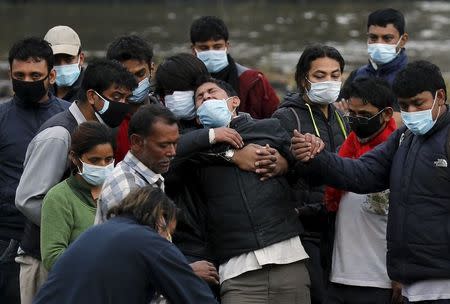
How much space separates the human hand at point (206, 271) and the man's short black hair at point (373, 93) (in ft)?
4.77

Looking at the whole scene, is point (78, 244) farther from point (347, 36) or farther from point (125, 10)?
point (125, 10)

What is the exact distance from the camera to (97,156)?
22.4 feet

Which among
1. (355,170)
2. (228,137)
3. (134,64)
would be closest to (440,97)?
(355,170)

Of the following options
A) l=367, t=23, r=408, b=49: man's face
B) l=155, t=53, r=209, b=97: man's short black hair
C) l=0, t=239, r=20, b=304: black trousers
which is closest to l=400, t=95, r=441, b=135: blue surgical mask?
l=155, t=53, r=209, b=97: man's short black hair

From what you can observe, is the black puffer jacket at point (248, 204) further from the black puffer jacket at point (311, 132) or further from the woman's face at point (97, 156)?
the woman's face at point (97, 156)

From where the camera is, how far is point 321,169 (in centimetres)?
705

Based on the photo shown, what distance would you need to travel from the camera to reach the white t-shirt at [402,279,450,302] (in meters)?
6.71

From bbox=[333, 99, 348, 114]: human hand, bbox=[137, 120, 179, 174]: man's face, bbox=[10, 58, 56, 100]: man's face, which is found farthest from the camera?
bbox=[333, 99, 348, 114]: human hand

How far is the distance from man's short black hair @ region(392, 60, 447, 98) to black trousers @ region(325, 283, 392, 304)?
4.04ft

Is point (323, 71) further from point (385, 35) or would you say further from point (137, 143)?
point (385, 35)

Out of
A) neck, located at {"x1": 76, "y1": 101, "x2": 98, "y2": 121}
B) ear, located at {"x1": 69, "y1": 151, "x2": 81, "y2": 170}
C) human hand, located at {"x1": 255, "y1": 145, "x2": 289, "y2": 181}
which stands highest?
neck, located at {"x1": 76, "y1": 101, "x2": 98, "y2": 121}

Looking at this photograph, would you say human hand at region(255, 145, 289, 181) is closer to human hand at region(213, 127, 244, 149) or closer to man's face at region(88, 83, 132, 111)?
human hand at region(213, 127, 244, 149)

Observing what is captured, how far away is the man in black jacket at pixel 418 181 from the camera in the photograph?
6707 millimetres

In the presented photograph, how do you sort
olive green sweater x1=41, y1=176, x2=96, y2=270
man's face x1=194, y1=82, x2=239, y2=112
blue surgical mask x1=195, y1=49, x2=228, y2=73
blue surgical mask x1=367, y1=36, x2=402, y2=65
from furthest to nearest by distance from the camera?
blue surgical mask x1=367, y1=36, x2=402, y2=65, blue surgical mask x1=195, y1=49, x2=228, y2=73, man's face x1=194, y1=82, x2=239, y2=112, olive green sweater x1=41, y1=176, x2=96, y2=270
